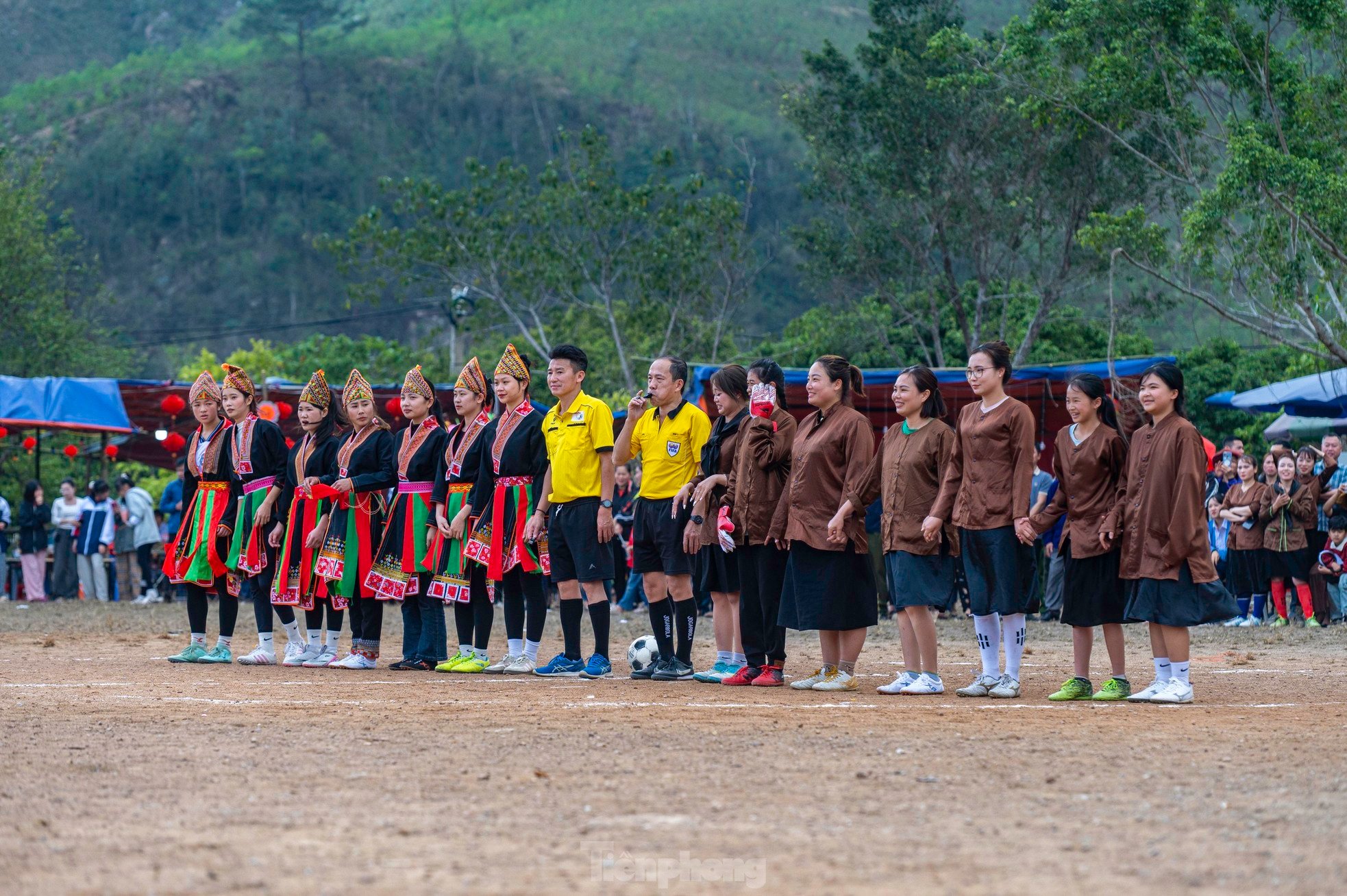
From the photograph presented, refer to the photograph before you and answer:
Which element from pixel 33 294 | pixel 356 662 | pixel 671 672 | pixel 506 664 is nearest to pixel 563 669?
pixel 506 664

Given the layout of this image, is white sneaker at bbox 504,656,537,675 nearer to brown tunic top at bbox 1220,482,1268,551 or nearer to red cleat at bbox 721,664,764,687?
red cleat at bbox 721,664,764,687

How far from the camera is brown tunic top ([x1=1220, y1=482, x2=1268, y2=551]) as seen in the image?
15102 mm

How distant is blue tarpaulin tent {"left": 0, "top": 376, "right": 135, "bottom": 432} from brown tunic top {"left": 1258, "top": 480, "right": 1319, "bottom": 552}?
13.9m

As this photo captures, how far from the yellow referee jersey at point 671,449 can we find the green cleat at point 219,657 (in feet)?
11.2

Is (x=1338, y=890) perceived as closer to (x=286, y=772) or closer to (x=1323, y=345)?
(x=286, y=772)

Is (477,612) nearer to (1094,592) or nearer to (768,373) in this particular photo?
(768,373)

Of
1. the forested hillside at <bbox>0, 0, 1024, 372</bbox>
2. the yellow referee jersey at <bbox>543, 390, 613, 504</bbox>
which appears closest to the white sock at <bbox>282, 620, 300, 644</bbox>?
the yellow referee jersey at <bbox>543, 390, 613, 504</bbox>

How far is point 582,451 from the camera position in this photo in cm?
909

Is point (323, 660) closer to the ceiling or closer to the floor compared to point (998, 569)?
closer to the floor

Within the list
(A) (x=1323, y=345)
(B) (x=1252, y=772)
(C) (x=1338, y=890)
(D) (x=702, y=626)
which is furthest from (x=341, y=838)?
(A) (x=1323, y=345)

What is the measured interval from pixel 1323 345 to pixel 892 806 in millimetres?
14728

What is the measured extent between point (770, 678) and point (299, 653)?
3.48 m

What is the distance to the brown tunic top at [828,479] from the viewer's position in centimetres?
823

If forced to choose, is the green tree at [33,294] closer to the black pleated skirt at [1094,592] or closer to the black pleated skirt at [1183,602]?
the black pleated skirt at [1094,592]
